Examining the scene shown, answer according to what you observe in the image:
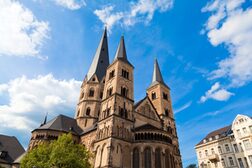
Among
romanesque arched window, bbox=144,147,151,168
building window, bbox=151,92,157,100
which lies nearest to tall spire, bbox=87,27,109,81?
building window, bbox=151,92,157,100

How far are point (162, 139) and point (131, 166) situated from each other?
674cm

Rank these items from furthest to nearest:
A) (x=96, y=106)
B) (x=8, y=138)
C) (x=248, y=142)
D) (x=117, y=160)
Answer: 1. (x=96, y=106)
2. (x=8, y=138)
3. (x=248, y=142)
4. (x=117, y=160)

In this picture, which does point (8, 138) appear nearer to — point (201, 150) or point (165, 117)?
point (165, 117)

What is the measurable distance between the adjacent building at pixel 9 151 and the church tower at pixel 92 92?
15334 millimetres

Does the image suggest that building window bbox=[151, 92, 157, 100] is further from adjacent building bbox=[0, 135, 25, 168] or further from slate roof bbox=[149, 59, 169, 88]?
adjacent building bbox=[0, 135, 25, 168]

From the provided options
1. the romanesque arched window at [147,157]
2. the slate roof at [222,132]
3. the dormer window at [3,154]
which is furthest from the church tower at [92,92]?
the slate roof at [222,132]

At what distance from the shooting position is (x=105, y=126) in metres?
30.9

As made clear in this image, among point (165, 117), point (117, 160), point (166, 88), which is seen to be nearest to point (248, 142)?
point (165, 117)

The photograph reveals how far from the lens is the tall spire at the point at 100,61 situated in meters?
55.2

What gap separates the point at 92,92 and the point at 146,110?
19.6 metres

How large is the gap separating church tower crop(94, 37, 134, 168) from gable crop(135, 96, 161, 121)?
265cm

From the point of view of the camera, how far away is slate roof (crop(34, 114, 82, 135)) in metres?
39.3

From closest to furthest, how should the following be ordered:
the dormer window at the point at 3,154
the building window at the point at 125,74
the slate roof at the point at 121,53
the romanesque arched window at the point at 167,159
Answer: the romanesque arched window at the point at 167,159, the building window at the point at 125,74, the dormer window at the point at 3,154, the slate roof at the point at 121,53

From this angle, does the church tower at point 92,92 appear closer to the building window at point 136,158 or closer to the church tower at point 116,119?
the church tower at point 116,119
